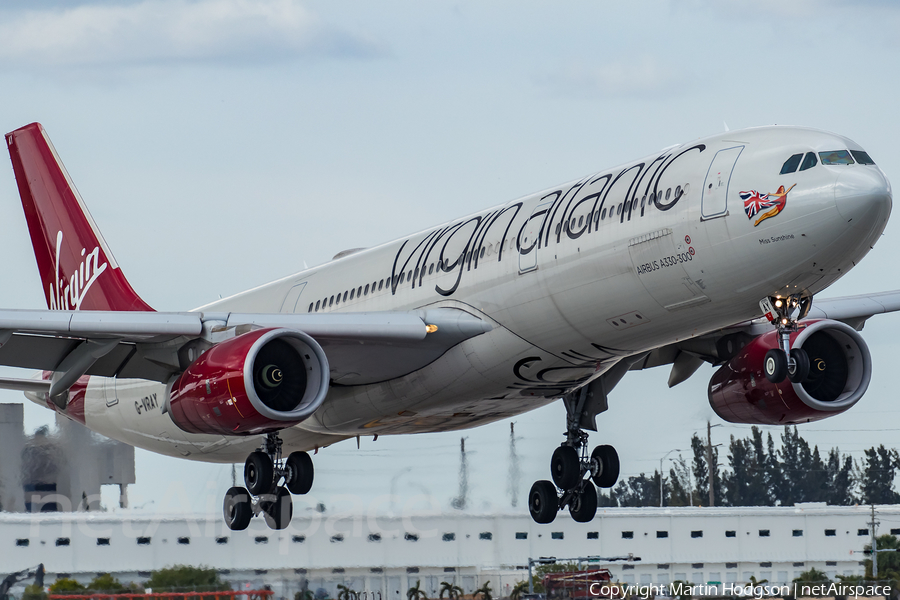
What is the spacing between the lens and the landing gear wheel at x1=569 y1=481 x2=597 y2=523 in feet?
74.6

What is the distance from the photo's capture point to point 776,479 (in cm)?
4703

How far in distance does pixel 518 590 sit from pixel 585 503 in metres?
5.96

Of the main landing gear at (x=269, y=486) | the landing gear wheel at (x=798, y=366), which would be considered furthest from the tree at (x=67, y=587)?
the landing gear wheel at (x=798, y=366)

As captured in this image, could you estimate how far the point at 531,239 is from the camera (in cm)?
1838

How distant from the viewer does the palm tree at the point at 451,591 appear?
25109 mm

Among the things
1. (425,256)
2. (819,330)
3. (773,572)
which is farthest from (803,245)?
(773,572)

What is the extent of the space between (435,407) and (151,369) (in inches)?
183

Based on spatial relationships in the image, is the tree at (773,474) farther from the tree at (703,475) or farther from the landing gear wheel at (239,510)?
the landing gear wheel at (239,510)

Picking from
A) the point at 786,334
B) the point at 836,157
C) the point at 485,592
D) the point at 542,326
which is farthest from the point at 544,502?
the point at 836,157

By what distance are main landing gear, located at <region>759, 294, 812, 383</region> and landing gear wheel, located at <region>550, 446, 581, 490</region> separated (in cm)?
662

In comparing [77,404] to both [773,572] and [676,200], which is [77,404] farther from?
[773,572]

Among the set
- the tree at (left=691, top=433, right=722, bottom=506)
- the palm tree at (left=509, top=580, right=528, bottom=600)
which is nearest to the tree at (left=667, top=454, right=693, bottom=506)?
the tree at (left=691, top=433, right=722, bottom=506)

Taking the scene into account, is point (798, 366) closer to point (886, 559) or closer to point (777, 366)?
point (777, 366)

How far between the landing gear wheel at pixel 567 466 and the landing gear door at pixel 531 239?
5.33m
